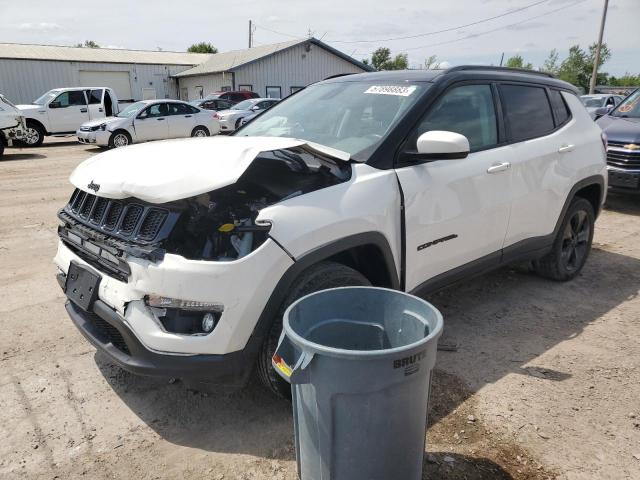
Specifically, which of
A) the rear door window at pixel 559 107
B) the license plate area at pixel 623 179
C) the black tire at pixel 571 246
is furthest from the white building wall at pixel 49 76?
the black tire at pixel 571 246

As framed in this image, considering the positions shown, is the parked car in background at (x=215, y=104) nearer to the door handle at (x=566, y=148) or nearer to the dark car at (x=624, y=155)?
the dark car at (x=624, y=155)

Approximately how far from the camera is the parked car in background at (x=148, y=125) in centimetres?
1470

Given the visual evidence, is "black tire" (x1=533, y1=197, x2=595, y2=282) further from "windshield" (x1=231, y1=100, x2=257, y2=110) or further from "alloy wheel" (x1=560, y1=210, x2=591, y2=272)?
"windshield" (x1=231, y1=100, x2=257, y2=110)

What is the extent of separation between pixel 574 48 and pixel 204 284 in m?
68.9

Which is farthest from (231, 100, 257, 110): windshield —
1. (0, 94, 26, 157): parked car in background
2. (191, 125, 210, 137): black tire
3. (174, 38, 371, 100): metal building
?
(174, 38, 371, 100): metal building

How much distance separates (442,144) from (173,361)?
1801mm

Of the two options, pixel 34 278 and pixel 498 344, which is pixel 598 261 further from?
pixel 34 278

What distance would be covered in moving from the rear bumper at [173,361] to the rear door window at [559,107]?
3.39m

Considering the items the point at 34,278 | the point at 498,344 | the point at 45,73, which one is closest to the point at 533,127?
the point at 498,344

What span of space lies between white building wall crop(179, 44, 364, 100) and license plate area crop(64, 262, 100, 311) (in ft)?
95.1

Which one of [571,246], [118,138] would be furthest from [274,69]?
[571,246]

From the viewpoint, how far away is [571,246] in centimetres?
484

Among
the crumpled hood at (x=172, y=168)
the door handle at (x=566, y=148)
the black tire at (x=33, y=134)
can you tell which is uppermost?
the crumpled hood at (x=172, y=168)

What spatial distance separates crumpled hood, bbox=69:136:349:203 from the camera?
236 centimetres
